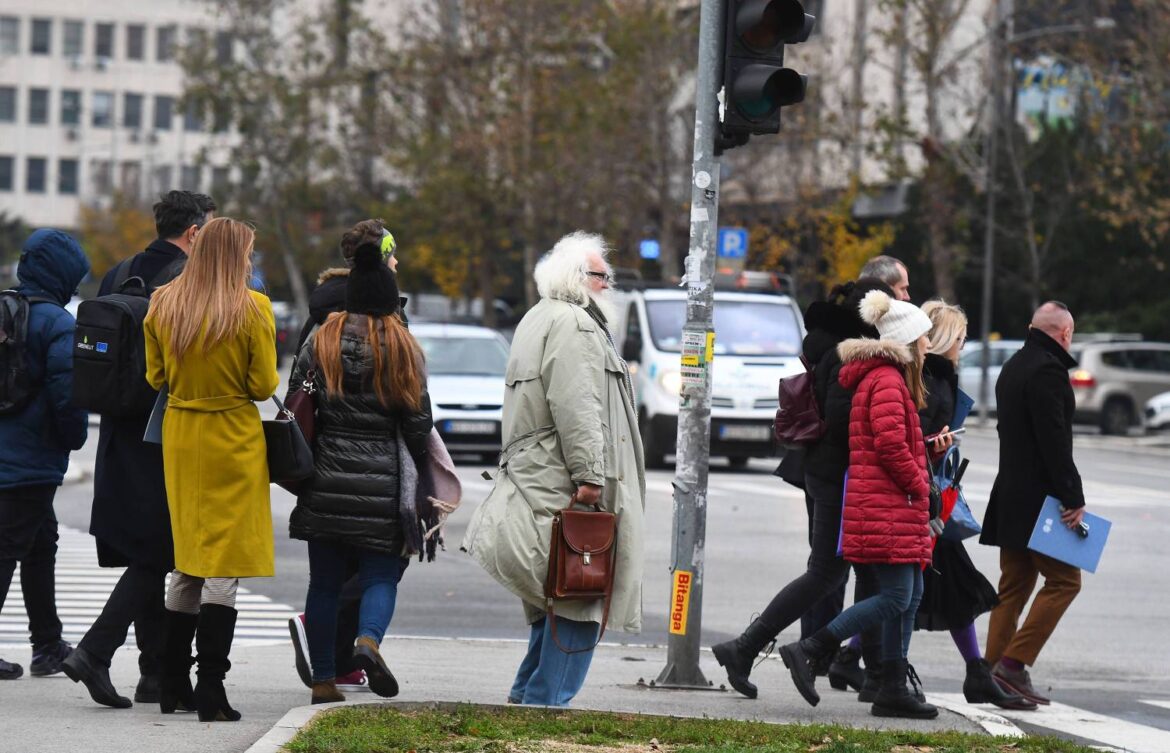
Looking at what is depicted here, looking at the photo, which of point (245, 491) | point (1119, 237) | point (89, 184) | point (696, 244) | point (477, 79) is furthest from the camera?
point (89, 184)

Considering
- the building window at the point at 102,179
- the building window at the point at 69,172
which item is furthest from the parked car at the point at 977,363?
the building window at the point at 69,172

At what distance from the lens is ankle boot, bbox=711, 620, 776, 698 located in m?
8.52

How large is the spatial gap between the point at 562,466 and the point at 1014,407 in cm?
276

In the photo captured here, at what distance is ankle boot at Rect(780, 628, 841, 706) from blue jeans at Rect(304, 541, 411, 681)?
174 cm

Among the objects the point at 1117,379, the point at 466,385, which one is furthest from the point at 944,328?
the point at 1117,379

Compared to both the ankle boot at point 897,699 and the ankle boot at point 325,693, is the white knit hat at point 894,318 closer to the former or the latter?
the ankle boot at point 897,699

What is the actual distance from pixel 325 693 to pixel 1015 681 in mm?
3320

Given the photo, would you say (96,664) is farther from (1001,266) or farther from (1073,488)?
(1001,266)

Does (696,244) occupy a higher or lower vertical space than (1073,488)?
higher

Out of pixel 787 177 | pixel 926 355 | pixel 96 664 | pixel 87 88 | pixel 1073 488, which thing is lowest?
pixel 96 664

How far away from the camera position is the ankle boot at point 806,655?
812cm

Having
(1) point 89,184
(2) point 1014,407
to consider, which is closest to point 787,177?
(2) point 1014,407

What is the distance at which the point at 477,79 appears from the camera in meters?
50.9

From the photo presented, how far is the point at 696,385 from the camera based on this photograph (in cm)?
885
